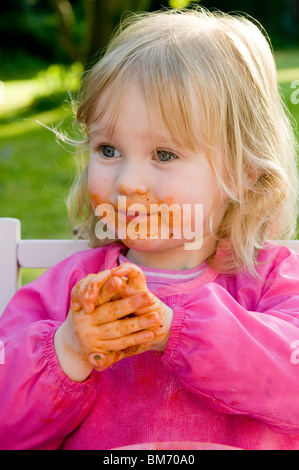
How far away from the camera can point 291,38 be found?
1407 cm

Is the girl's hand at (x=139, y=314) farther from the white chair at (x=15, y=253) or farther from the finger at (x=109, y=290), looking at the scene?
the white chair at (x=15, y=253)

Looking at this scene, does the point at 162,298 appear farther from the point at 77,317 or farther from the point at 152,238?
the point at 77,317

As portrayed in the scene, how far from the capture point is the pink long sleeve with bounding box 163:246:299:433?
1306 mm

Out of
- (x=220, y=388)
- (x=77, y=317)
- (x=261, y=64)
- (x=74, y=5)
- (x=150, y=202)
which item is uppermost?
(x=261, y=64)

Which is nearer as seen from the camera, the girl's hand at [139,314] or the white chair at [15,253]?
the girl's hand at [139,314]

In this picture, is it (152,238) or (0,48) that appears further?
(0,48)

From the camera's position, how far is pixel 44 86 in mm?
7742

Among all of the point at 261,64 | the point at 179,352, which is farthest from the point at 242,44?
the point at 179,352

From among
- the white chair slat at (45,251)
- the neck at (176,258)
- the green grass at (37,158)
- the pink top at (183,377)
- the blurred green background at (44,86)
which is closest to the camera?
the pink top at (183,377)

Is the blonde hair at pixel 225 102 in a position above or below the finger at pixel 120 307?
above

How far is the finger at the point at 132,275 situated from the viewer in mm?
1225

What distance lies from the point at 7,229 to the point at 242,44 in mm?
740

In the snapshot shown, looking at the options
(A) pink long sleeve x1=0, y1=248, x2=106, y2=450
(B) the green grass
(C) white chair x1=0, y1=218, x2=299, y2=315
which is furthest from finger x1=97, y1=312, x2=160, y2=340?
(B) the green grass
